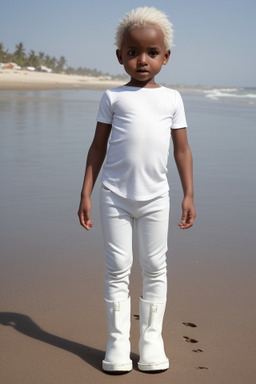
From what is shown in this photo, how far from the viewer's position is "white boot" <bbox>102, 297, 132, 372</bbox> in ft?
8.07

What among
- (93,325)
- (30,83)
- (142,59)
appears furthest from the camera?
(30,83)

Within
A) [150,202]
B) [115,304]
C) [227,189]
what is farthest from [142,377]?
[227,189]

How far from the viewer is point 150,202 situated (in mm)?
2438

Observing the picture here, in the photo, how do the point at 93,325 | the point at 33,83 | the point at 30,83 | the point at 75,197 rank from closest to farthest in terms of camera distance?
the point at 93,325
the point at 75,197
the point at 30,83
the point at 33,83

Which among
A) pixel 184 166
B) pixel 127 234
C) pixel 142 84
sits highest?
pixel 142 84

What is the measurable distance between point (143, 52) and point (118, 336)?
1275mm

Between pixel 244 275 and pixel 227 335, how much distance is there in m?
0.78

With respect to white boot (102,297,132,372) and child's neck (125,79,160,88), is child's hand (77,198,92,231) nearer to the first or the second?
white boot (102,297,132,372)

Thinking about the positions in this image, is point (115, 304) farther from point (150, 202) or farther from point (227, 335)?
point (227, 335)

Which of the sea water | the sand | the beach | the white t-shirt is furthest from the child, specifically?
the sand

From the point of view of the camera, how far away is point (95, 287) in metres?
3.29

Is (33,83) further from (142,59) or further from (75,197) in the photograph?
(142,59)

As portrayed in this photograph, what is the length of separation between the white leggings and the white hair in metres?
0.70

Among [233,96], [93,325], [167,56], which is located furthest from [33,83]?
[167,56]
